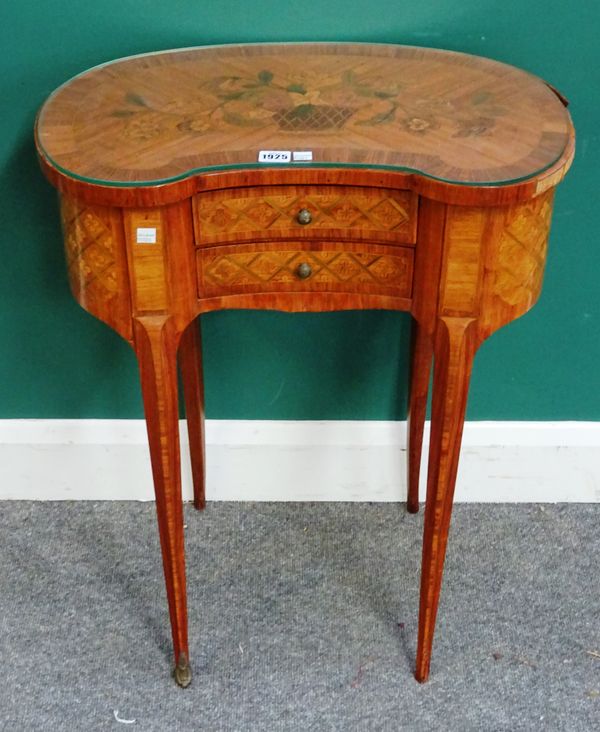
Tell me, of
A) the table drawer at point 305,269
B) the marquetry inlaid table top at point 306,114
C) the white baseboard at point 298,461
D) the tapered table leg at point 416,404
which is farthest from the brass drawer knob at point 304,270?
the white baseboard at point 298,461

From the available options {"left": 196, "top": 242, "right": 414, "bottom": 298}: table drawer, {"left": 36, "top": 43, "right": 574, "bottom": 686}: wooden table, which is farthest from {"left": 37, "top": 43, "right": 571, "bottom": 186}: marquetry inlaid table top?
{"left": 196, "top": 242, "right": 414, "bottom": 298}: table drawer

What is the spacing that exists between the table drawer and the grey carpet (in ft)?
2.03

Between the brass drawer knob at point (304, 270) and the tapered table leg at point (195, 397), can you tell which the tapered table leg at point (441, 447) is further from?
the tapered table leg at point (195, 397)

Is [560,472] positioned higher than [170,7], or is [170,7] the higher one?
[170,7]

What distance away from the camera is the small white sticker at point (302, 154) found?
4.12 feet

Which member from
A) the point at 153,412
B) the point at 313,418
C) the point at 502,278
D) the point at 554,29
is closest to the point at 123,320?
the point at 153,412

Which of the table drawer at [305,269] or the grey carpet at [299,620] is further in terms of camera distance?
the grey carpet at [299,620]

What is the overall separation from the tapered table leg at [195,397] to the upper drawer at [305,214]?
42cm

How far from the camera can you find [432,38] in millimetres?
1563

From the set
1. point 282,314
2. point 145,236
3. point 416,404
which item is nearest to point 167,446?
point 145,236

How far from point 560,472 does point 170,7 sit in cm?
106

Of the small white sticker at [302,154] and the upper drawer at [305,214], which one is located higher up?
the small white sticker at [302,154]

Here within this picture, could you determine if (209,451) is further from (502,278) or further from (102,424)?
(502,278)

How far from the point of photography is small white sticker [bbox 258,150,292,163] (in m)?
1.26
